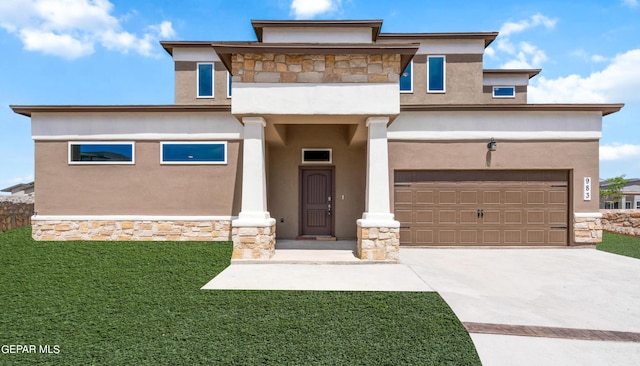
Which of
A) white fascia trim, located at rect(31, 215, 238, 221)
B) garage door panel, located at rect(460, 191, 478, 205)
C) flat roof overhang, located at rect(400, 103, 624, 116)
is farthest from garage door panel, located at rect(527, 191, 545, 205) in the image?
white fascia trim, located at rect(31, 215, 238, 221)

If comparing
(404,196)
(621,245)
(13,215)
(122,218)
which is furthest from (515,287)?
(13,215)

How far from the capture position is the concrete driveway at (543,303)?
3354 mm

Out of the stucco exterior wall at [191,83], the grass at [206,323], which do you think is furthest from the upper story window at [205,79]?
the grass at [206,323]

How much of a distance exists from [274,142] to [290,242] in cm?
319

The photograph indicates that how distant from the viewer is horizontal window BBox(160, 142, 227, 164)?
374 inches

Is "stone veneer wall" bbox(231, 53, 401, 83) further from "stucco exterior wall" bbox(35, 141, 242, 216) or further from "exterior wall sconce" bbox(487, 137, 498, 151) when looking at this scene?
"exterior wall sconce" bbox(487, 137, 498, 151)

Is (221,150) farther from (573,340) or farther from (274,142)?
(573,340)

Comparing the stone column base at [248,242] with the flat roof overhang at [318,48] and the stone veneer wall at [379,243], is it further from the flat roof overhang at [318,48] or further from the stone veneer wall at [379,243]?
the flat roof overhang at [318,48]

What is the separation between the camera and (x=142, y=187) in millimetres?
9477

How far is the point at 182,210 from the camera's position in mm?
9469

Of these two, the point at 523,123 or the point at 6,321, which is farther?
the point at 523,123

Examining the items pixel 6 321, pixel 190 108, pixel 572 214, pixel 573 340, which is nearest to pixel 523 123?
pixel 572 214

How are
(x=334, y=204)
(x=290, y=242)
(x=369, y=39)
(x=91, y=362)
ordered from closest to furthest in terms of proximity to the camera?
(x=91, y=362)
(x=290, y=242)
(x=334, y=204)
(x=369, y=39)

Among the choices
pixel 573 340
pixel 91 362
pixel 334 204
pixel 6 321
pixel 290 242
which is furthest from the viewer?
pixel 334 204
